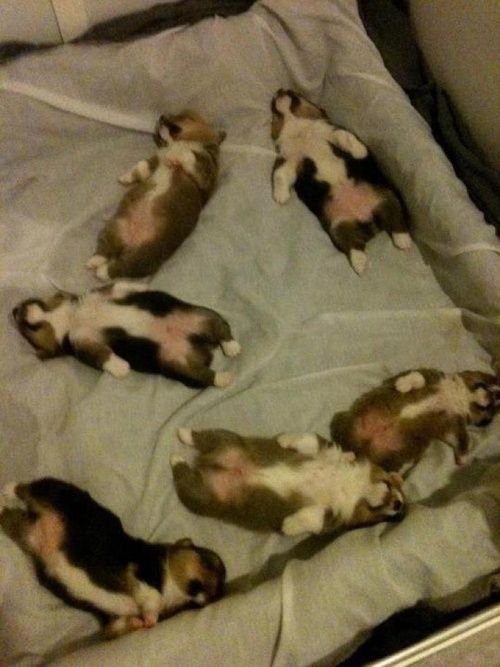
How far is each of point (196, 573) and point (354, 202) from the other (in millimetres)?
861

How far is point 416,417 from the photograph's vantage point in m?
1.41

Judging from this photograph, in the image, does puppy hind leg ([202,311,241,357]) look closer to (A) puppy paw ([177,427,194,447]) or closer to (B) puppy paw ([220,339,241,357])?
(B) puppy paw ([220,339,241,357])

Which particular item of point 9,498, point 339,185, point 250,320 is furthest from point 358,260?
point 9,498

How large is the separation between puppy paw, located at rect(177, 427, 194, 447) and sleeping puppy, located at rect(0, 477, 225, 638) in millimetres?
192

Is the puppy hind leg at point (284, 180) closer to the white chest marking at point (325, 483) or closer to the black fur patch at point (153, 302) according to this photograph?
the black fur patch at point (153, 302)

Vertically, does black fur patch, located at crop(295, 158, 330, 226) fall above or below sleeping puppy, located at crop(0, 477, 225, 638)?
above

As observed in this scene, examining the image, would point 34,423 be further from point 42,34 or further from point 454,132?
point 454,132

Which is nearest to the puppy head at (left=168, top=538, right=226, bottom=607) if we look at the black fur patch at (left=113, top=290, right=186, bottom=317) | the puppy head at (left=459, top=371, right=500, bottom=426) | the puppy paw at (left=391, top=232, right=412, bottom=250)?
the black fur patch at (left=113, top=290, right=186, bottom=317)

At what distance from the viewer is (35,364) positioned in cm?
154

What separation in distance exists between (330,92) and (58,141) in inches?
27.0

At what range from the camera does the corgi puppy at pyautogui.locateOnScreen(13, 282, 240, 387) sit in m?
1.47

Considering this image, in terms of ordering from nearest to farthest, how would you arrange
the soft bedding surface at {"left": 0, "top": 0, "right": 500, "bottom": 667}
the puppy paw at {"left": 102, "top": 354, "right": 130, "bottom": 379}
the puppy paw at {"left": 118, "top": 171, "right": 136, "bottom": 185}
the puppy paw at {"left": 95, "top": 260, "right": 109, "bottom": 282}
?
the soft bedding surface at {"left": 0, "top": 0, "right": 500, "bottom": 667}, the puppy paw at {"left": 102, "top": 354, "right": 130, "bottom": 379}, the puppy paw at {"left": 95, "top": 260, "right": 109, "bottom": 282}, the puppy paw at {"left": 118, "top": 171, "right": 136, "bottom": 185}

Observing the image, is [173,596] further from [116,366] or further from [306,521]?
[116,366]

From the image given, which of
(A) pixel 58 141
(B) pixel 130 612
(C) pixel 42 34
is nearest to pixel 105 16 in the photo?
(C) pixel 42 34
